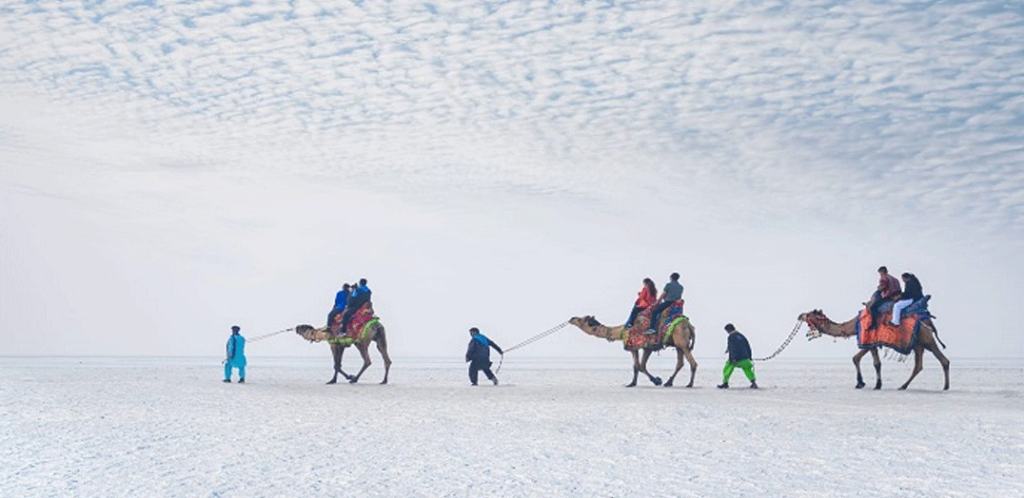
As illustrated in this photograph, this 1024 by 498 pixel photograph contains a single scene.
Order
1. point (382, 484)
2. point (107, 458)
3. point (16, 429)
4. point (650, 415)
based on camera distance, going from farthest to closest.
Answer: point (650, 415)
point (16, 429)
point (107, 458)
point (382, 484)

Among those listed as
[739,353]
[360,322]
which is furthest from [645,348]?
[360,322]

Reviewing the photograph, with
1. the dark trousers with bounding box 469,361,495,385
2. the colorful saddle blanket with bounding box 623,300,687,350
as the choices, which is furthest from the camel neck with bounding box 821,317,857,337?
the dark trousers with bounding box 469,361,495,385

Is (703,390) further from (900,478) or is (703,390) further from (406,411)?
(900,478)

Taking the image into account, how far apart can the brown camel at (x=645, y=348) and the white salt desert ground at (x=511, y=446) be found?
313 cm

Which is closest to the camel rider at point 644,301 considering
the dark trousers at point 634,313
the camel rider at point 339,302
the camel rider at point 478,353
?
the dark trousers at point 634,313

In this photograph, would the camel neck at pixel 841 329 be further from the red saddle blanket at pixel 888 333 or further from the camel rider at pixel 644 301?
the camel rider at pixel 644 301

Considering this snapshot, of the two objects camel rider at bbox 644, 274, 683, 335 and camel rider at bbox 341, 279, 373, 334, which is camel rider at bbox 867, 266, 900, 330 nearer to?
camel rider at bbox 644, 274, 683, 335

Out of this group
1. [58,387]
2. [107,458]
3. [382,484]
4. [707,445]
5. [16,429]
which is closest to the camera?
[382,484]

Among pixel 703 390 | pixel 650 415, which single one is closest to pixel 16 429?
pixel 650 415

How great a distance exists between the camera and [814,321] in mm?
28125

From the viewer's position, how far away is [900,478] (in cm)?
1152

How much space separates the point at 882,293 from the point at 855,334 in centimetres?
204

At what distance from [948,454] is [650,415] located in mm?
5227

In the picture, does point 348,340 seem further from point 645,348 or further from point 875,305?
point 875,305
